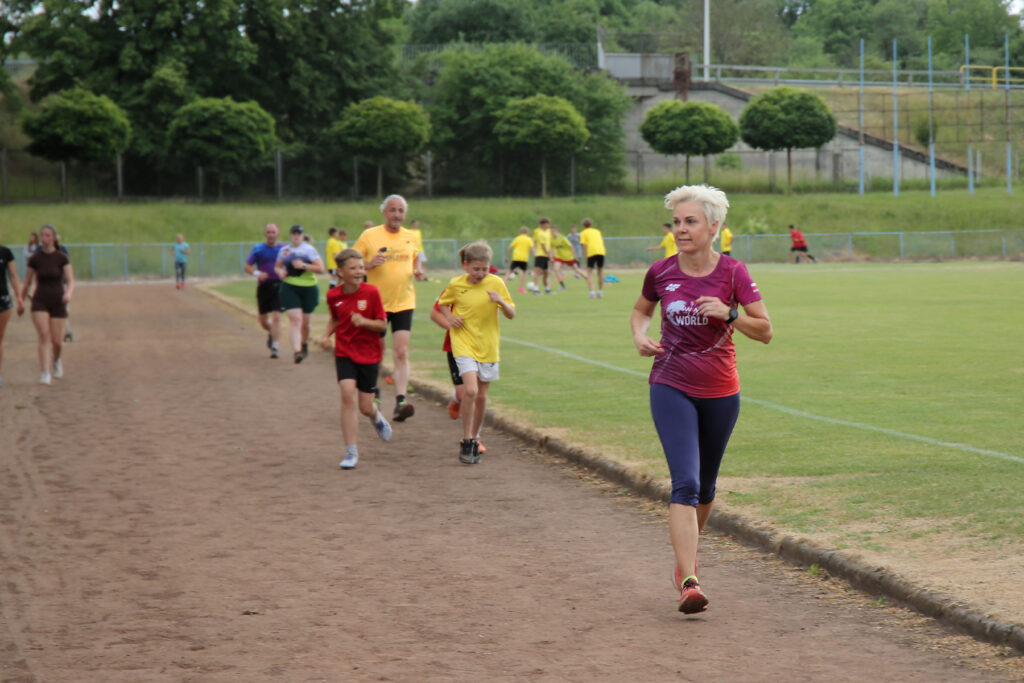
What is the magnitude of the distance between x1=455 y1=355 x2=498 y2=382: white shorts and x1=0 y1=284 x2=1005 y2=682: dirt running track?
663 millimetres

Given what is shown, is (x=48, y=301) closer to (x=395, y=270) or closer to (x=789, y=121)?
(x=395, y=270)

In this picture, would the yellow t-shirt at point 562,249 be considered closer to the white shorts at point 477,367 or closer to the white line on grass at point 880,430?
the white line on grass at point 880,430

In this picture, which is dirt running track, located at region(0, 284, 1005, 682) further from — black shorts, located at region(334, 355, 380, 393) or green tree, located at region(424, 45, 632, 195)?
green tree, located at region(424, 45, 632, 195)

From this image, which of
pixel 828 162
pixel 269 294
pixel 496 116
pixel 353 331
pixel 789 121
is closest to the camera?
pixel 353 331

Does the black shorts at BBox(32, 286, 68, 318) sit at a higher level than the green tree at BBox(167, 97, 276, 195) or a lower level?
lower

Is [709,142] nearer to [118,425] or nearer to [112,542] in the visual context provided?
[118,425]

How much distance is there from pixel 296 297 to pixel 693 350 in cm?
1200

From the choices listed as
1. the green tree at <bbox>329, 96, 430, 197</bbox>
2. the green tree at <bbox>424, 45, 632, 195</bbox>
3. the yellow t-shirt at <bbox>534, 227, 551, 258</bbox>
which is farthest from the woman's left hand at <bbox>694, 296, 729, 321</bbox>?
the green tree at <bbox>424, 45, 632, 195</bbox>

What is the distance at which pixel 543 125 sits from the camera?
63375 mm

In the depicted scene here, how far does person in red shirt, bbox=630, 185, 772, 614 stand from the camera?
5.38 meters

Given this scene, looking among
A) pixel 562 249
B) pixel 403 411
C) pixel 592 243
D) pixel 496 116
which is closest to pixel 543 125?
pixel 496 116

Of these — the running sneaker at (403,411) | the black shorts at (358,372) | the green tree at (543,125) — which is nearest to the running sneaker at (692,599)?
the black shorts at (358,372)

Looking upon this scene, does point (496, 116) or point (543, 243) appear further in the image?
point (496, 116)

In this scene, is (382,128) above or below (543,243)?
Result: above
